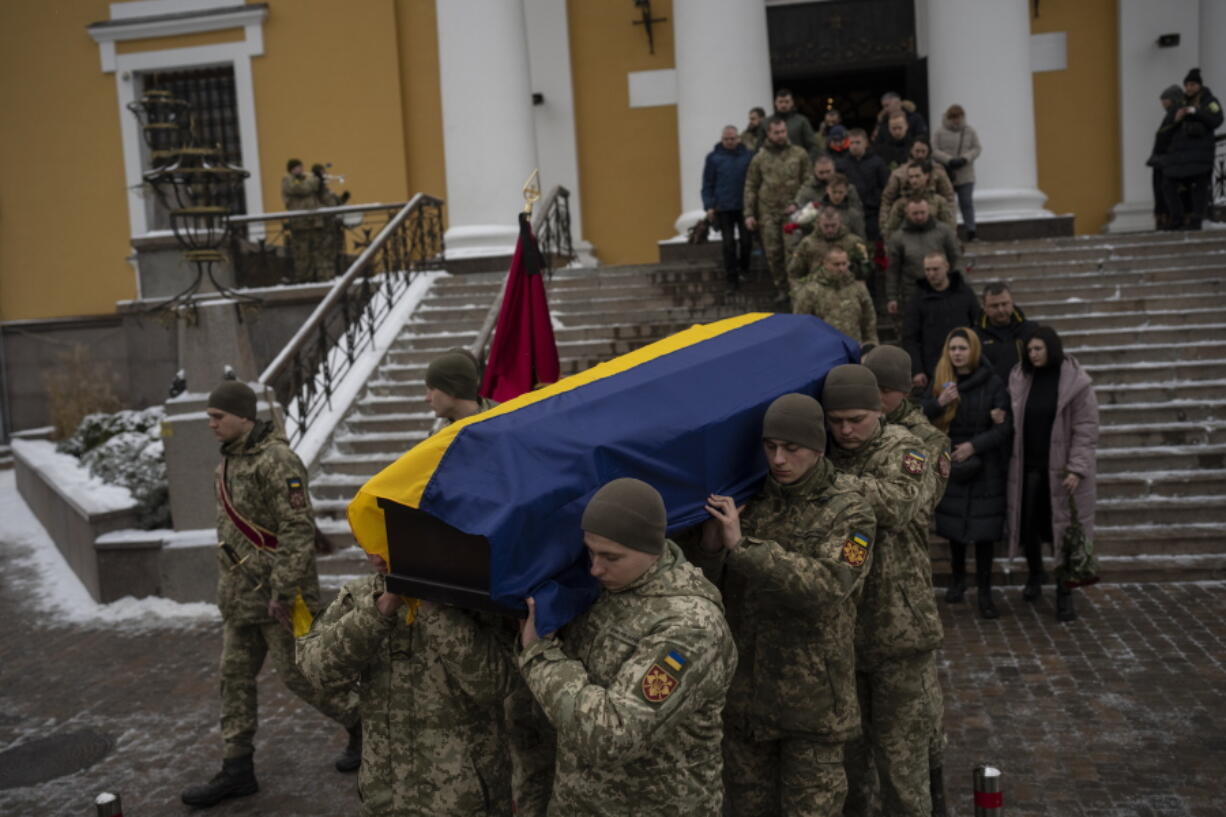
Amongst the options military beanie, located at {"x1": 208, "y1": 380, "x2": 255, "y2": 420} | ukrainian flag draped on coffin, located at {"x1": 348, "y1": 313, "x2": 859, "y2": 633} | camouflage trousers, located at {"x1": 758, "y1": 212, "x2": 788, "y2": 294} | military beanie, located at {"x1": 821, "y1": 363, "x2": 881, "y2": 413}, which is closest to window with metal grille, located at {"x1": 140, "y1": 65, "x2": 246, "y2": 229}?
camouflage trousers, located at {"x1": 758, "y1": 212, "x2": 788, "y2": 294}

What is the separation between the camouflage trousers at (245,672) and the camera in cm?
525

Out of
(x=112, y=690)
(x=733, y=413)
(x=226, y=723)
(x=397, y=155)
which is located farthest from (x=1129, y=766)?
(x=397, y=155)

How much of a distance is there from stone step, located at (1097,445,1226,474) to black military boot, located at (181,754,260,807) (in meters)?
6.57

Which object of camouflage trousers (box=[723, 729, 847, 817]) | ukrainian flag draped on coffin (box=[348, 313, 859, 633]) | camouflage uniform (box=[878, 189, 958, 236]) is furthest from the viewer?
camouflage uniform (box=[878, 189, 958, 236])

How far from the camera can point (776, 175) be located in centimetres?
1088

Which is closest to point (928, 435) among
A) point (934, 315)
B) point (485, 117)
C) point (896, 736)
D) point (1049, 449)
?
point (896, 736)

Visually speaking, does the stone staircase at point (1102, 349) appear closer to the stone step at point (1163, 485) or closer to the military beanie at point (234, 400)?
the stone step at point (1163, 485)

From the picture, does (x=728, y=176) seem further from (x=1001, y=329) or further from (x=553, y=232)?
(x=1001, y=329)

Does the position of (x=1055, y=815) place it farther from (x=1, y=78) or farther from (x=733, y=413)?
(x=1, y=78)

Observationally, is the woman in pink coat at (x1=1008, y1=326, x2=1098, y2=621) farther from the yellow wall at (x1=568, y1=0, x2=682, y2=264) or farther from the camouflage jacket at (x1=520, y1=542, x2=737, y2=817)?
the yellow wall at (x1=568, y1=0, x2=682, y2=264)

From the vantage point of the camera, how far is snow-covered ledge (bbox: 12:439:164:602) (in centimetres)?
884

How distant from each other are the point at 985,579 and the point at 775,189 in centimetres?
496

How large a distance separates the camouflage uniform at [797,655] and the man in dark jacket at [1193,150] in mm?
10404

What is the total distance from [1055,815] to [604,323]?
762 cm
